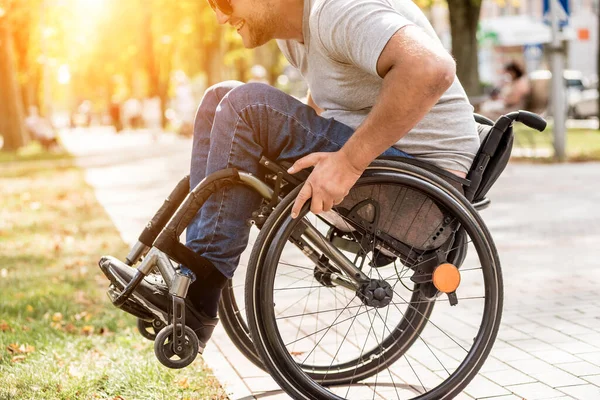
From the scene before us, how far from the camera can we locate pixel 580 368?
374cm

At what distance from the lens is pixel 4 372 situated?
12.4ft

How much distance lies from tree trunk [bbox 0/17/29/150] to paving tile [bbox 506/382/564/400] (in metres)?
22.2

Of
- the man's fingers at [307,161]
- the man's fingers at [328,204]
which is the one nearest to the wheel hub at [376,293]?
the man's fingers at [328,204]

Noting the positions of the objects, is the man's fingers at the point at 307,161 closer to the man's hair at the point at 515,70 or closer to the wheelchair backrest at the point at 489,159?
the wheelchair backrest at the point at 489,159

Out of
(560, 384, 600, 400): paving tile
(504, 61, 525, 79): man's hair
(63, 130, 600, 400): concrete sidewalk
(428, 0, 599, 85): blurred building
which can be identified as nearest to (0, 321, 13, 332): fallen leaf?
(63, 130, 600, 400): concrete sidewalk

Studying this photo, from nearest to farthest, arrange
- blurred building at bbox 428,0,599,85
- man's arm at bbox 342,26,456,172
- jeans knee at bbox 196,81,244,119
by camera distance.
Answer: man's arm at bbox 342,26,456,172 → jeans knee at bbox 196,81,244,119 → blurred building at bbox 428,0,599,85

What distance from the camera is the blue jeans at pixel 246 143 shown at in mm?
3084

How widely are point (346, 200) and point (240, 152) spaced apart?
0.37 meters

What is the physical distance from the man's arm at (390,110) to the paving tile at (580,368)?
52.9 inches

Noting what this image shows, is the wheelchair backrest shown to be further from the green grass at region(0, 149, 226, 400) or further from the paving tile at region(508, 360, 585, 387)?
the green grass at region(0, 149, 226, 400)

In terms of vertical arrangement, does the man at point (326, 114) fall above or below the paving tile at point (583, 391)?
above

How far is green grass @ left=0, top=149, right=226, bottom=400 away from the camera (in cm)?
357

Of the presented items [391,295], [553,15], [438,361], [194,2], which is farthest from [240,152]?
[194,2]

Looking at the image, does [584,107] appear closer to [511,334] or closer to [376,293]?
[511,334]
